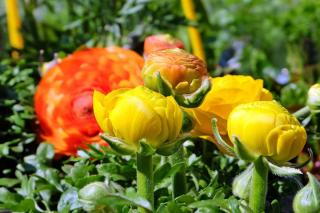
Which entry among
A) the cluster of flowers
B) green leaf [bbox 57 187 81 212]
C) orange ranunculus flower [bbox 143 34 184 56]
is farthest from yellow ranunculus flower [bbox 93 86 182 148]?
orange ranunculus flower [bbox 143 34 184 56]

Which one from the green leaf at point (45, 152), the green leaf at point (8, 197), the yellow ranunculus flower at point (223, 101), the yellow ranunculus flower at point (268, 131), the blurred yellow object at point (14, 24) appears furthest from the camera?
the blurred yellow object at point (14, 24)

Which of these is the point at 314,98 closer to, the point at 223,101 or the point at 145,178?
the point at 223,101

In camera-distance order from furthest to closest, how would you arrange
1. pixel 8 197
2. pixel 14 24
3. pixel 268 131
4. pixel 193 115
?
pixel 14 24, pixel 8 197, pixel 193 115, pixel 268 131

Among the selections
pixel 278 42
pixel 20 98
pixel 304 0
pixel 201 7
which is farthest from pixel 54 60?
pixel 278 42

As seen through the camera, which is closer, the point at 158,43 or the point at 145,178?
the point at 145,178

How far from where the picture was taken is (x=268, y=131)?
20.0 inches

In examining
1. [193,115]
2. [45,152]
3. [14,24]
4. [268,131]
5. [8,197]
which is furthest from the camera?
[14,24]

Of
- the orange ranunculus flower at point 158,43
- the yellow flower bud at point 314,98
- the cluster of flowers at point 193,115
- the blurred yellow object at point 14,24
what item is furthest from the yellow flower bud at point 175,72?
the blurred yellow object at point 14,24

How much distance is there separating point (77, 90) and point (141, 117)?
1.30 ft

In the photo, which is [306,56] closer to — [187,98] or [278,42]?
[278,42]

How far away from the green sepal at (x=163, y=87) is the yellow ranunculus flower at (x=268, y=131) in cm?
7

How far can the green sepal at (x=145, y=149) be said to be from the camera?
1.71 ft

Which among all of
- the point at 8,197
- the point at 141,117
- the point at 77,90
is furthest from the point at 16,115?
the point at 141,117

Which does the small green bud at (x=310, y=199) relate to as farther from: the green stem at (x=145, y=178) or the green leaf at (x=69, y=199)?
the green leaf at (x=69, y=199)
